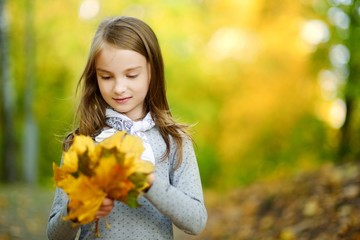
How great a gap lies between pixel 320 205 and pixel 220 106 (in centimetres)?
1127

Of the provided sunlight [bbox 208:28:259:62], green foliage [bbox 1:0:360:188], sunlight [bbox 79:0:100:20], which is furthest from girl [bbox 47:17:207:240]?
sunlight [bbox 79:0:100:20]

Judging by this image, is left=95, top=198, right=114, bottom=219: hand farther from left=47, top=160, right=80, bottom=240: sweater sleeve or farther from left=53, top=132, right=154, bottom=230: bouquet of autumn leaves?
left=47, top=160, right=80, bottom=240: sweater sleeve

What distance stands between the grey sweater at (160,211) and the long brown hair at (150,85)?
0.04 m

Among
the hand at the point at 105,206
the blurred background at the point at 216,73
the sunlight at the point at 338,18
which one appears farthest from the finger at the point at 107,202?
the blurred background at the point at 216,73

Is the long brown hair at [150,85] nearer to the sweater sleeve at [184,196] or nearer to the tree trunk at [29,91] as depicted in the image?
the sweater sleeve at [184,196]

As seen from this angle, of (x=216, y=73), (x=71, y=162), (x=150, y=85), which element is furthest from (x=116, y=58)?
(x=216, y=73)

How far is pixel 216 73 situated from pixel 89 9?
398cm

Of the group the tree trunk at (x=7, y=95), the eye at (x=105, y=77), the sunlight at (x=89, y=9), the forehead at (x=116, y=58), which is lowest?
the tree trunk at (x=7, y=95)

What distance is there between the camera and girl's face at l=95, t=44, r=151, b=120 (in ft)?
7.72

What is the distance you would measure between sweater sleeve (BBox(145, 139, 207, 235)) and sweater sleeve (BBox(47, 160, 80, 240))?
34 cm

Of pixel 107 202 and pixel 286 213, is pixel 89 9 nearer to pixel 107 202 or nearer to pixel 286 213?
pixel 286 213

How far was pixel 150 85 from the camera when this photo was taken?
256 cm

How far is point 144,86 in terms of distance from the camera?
244 cm

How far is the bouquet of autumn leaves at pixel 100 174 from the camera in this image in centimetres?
192
